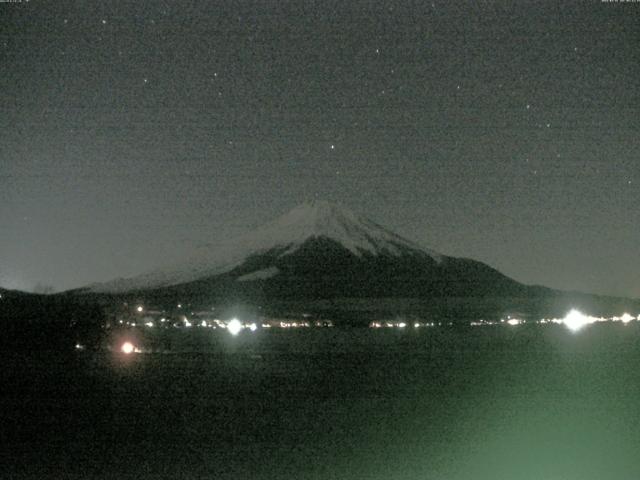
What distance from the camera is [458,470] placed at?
42.3ft

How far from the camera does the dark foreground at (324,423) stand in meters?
13.4

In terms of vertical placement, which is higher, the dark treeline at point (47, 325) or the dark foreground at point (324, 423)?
the dark treeline at point (47, 325)

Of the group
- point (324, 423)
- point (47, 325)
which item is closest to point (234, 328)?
point (47, 325)

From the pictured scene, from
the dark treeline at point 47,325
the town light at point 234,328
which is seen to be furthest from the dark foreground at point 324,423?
the town light at point 234,328

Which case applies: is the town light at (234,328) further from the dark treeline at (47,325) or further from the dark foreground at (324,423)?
the dark foreground at (324,423)

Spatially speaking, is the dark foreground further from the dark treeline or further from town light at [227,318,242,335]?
town light at [227,318,242,335]

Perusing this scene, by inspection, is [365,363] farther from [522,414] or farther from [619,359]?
[522,414]

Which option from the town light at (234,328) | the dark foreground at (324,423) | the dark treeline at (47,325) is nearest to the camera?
the dark foreground at (324,423)

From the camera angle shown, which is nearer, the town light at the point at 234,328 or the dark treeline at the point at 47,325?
the dark treeline at the point at 47,325

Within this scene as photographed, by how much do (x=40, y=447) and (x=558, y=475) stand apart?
25.6ft

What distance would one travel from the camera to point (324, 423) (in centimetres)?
1805

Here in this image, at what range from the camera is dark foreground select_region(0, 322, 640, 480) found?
527 inches

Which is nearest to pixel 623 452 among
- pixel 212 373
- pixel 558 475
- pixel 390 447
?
pixel 558 475

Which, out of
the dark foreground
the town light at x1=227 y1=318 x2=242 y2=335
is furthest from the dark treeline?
the dark foreground
